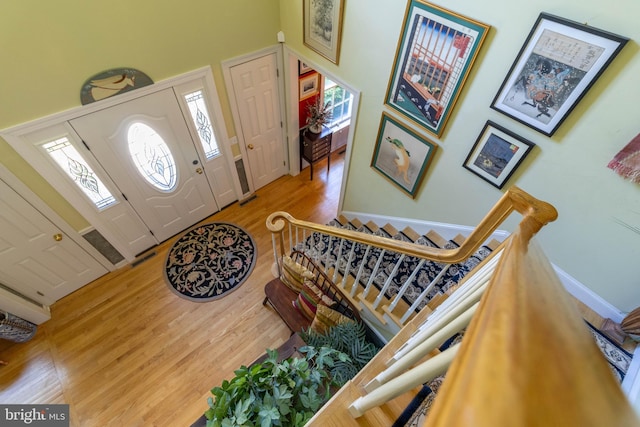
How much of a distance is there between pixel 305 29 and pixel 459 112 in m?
1.83

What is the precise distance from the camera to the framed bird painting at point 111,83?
2404 mm

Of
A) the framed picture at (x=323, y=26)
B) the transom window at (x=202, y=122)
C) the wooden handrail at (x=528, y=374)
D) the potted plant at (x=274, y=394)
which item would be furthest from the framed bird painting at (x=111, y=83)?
the wooden handrail at (x=528, y=374)

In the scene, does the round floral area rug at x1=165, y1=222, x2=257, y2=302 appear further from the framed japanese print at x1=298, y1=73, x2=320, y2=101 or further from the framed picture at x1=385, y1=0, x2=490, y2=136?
the framed picture at x1=385, y1=0, x2=490, y2=136

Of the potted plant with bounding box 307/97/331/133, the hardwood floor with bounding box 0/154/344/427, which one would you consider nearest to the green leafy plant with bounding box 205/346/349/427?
the hardwood floor with bounding box 0/154/344/427

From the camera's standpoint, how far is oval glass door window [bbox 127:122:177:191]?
295cm

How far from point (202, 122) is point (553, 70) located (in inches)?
125

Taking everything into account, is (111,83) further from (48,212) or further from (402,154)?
A: (402,154)

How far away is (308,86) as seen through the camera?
4.16 m

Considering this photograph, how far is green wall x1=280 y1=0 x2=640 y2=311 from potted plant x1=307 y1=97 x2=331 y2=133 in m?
1.57

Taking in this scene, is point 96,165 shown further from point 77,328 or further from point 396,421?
point 396,421

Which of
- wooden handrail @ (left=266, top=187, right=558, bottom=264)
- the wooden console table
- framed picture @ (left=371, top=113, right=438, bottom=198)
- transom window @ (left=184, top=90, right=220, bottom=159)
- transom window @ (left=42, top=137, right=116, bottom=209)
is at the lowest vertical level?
wooden handrail @ (left=266, top=187, right=558, bottom=264)

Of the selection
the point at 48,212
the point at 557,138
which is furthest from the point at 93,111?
the point at 557,138

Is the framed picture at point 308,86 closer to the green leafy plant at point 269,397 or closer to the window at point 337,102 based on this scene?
the window at point 337,102

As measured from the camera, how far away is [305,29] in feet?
9.86
